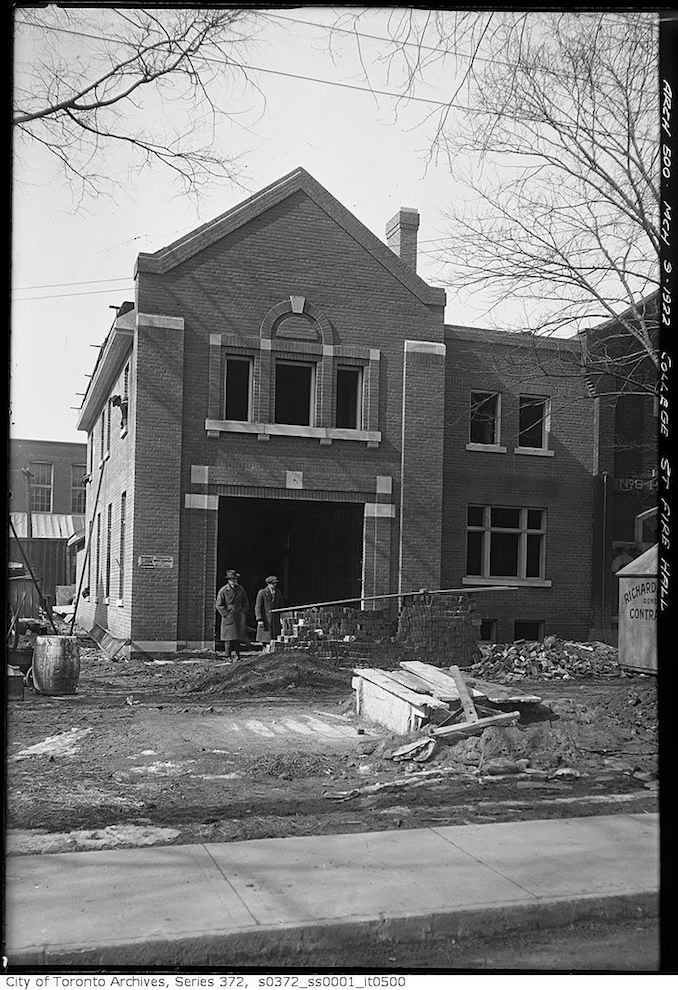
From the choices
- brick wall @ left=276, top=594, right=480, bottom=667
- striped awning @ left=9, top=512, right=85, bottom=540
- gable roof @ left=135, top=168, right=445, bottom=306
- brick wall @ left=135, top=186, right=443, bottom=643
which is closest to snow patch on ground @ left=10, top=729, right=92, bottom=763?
striped awning @ left=9, top=512, right=85, bottom=540

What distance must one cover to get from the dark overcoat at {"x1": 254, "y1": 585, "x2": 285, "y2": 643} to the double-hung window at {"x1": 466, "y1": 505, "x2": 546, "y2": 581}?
423 cm

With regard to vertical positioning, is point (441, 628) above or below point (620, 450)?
below

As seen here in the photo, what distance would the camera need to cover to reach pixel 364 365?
15.2 meters

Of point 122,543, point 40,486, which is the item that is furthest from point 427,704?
point 122,543

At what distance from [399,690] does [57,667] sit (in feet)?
14.7

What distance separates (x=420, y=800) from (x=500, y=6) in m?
5.92

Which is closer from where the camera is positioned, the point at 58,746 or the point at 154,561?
the point at 58,746

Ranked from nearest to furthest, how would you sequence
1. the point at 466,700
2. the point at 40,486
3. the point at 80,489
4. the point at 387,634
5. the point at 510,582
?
1. the point at 466,700
2. the point at 40,486
3. the point at 80,489
4. the point at 387,634
5. the point at 510,582

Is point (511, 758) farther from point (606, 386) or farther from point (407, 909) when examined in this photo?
point (606, 386)

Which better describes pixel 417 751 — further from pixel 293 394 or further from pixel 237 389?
pixel 237 389

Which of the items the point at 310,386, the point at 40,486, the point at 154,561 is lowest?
the point at 154,561

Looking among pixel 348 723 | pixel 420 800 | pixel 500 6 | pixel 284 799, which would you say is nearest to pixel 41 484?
pixel 348 723

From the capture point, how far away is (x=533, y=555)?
1758 centimetres

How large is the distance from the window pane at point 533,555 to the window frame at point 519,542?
108 millimetres
